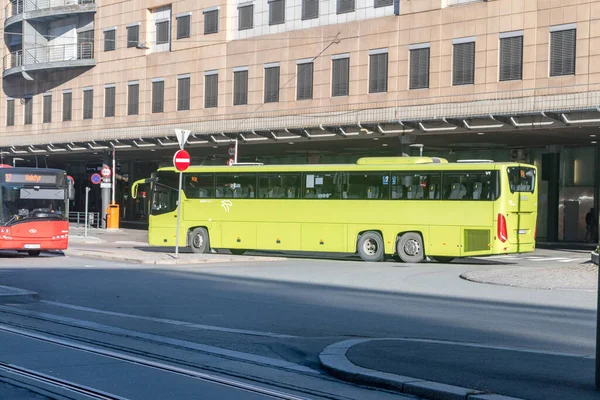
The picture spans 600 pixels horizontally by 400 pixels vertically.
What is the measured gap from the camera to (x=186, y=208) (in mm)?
31984

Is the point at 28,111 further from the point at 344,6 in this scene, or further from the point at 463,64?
the point at 463,64

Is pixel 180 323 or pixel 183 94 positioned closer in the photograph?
pixel 180 323

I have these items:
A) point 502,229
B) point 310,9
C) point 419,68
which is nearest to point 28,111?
point 310,9

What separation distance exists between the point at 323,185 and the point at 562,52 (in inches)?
534

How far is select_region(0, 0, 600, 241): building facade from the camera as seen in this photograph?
36844 millimetres

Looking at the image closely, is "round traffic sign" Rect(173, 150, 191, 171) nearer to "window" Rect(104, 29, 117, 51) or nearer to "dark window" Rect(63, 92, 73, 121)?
"window" Rect(104, 29, 117, 51)

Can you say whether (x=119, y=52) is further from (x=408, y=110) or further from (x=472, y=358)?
(x=472, y=358)

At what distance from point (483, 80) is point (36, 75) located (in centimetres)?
3523

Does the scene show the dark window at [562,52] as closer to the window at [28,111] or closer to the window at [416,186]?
the window at [416,186]

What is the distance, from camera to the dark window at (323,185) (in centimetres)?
2905

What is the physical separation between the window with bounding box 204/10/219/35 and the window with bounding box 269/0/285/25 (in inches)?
151

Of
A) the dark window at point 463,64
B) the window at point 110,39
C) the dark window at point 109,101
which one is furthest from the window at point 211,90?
the dark window at point 463,64

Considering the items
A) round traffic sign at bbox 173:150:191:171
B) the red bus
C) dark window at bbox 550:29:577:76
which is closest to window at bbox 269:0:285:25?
dark window at bbox 550:29:577:76

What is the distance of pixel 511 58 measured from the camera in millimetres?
38344
